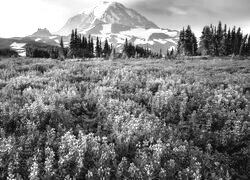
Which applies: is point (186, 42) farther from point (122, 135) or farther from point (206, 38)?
point (122, 135)

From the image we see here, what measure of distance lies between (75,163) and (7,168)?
1.50 m

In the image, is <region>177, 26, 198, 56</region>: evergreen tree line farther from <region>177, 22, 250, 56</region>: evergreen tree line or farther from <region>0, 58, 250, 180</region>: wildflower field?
<region>0, 58, 250, 180</region>: wildflower field

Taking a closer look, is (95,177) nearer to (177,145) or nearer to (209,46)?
(177,145)

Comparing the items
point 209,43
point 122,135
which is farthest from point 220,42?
point 122,135

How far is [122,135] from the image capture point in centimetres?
709

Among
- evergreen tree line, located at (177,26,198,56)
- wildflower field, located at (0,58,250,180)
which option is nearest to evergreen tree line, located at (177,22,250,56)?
evergreen tree line, located at (177,26,198,56)

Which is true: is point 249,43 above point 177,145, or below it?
above

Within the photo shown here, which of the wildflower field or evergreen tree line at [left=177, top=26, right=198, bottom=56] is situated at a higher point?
evergreen tree line at [left=177, top=26, right=198, bottom=56]

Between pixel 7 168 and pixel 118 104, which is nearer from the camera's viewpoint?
pixel 7 168

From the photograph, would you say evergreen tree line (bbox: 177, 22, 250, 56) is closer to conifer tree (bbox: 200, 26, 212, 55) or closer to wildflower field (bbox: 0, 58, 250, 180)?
conifer tree (bbox: 200, 26, 212, 55)

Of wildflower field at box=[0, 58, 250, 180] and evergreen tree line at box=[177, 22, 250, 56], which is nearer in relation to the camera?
wildflower field at box=[0, 58, 250, 180]

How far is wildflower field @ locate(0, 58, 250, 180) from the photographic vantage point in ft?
19.3

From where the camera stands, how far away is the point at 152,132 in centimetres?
735

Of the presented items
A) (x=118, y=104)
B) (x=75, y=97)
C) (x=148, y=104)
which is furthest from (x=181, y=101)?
(x=75, y=97)
